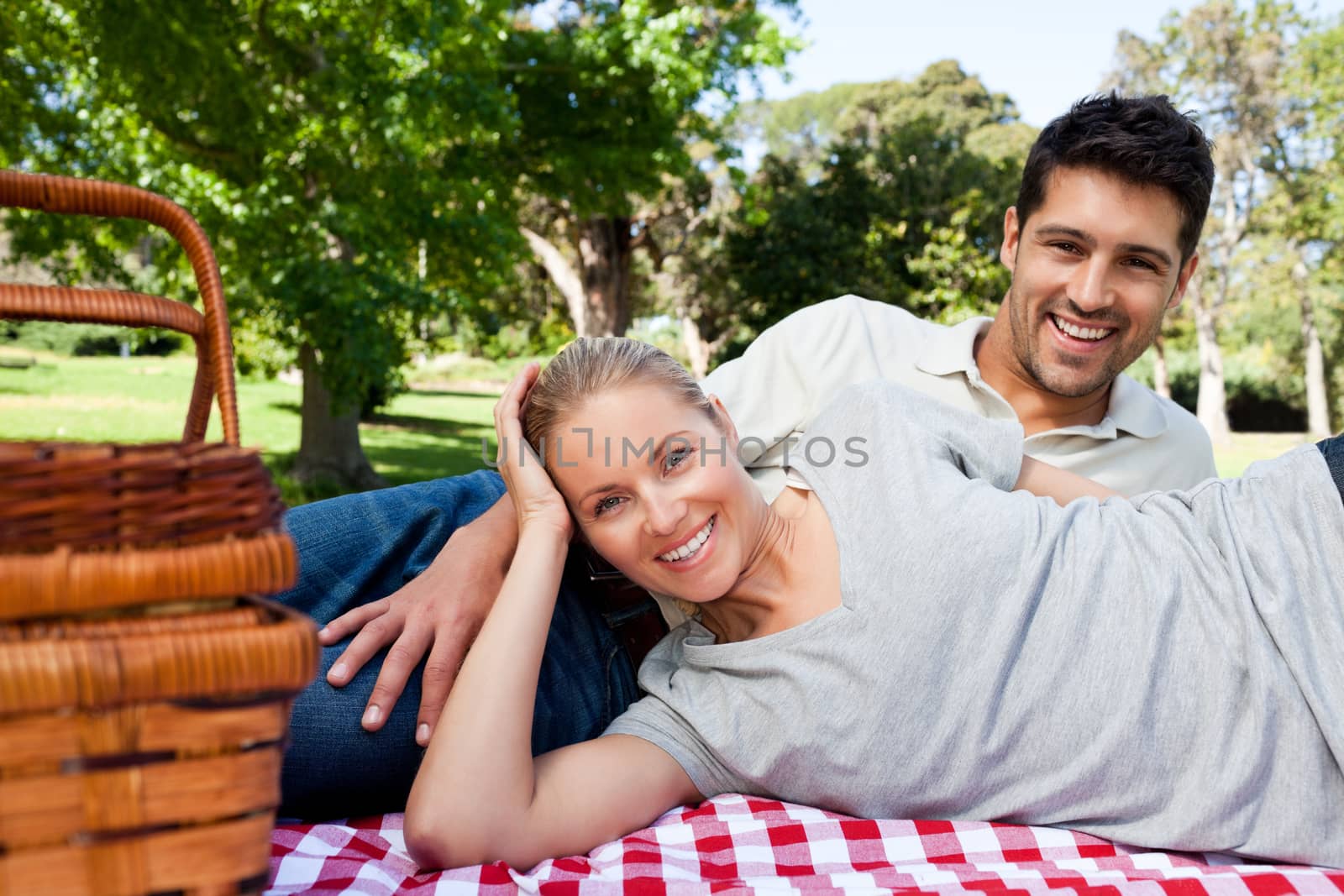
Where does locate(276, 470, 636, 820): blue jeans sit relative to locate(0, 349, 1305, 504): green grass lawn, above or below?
above

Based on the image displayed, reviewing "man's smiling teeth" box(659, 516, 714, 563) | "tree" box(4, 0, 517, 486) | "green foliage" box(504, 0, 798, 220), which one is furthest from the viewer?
"green foliage" box(504, 0, 798, 220)

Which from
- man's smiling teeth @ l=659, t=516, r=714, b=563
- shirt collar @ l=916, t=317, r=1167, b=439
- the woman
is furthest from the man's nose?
man's smiling teeth @ l=659, t=516, r=714, b=563

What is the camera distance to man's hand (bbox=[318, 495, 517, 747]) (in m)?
1.87

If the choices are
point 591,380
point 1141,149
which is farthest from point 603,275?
point 591,380

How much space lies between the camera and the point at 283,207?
7426 mm

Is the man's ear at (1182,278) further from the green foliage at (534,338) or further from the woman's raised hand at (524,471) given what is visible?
the green foliage at (534,338)

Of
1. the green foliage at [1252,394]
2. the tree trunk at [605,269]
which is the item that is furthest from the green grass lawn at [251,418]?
the tree trunk at [605,269]

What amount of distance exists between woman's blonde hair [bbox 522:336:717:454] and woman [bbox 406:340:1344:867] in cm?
1

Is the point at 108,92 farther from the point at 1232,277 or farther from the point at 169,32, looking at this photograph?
the point at 1232,277

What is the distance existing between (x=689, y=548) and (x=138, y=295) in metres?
1.03

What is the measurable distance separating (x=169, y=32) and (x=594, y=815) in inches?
292

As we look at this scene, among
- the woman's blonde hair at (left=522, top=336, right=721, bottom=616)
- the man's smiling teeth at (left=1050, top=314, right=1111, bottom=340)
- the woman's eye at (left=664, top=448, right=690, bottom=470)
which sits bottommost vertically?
the woman's eye at (left=664, top=448, right=690, bottom=470)

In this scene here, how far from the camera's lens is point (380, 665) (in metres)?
1.94

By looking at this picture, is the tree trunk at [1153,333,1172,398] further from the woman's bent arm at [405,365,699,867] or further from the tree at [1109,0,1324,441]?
the woman's bent arm at [405,365,699,867]
